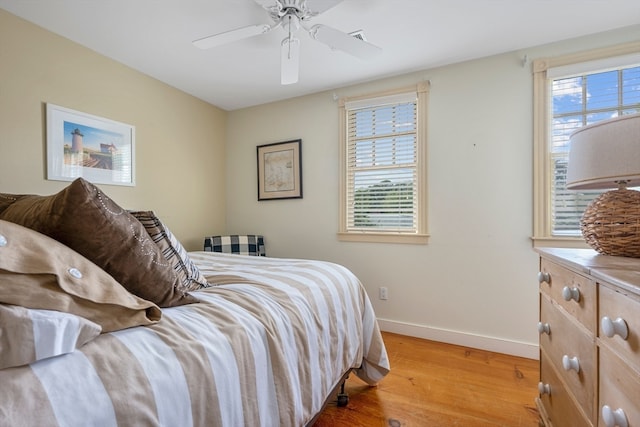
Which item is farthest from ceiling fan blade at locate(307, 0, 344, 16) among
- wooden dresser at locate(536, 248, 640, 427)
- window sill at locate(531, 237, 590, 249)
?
window sill at locate(531, 237, 590, 249)

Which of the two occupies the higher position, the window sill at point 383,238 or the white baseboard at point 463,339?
the window sill at point 383,238

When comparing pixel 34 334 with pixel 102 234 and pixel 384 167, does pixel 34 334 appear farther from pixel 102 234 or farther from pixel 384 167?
pixel 384 167

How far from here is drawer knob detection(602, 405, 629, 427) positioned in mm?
677

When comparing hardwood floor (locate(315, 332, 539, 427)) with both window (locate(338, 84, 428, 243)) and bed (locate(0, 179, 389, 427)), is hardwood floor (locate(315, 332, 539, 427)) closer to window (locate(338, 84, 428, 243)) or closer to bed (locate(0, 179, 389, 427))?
bed (locate(0, 179, 389, 427))

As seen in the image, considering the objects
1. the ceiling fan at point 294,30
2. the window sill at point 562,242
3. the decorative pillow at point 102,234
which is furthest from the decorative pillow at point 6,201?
the window sill at point 562,242

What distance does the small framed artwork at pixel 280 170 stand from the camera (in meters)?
3.19

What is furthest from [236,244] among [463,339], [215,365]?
[215,365]

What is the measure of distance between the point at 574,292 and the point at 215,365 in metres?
1.10

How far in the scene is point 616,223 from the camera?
999 millimetres

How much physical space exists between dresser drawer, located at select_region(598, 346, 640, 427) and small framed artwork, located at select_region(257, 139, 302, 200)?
2664 millimetres

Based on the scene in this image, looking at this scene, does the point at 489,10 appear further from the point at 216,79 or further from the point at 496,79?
the point at 216,79

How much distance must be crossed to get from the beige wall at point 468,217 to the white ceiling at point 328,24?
0.64ft

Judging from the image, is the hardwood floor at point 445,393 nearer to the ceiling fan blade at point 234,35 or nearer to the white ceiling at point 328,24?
the ceiling fan blade at point 234,35

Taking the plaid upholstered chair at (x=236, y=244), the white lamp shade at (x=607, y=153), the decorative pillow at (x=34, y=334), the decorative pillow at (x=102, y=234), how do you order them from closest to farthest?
the decorative pillow at (x=34, y=334) < the decorative pillow at (x=102, y=234) < the white lamp shade at (x=607, y=153) < the plaid upholstered chair at (x=236, y=244)
